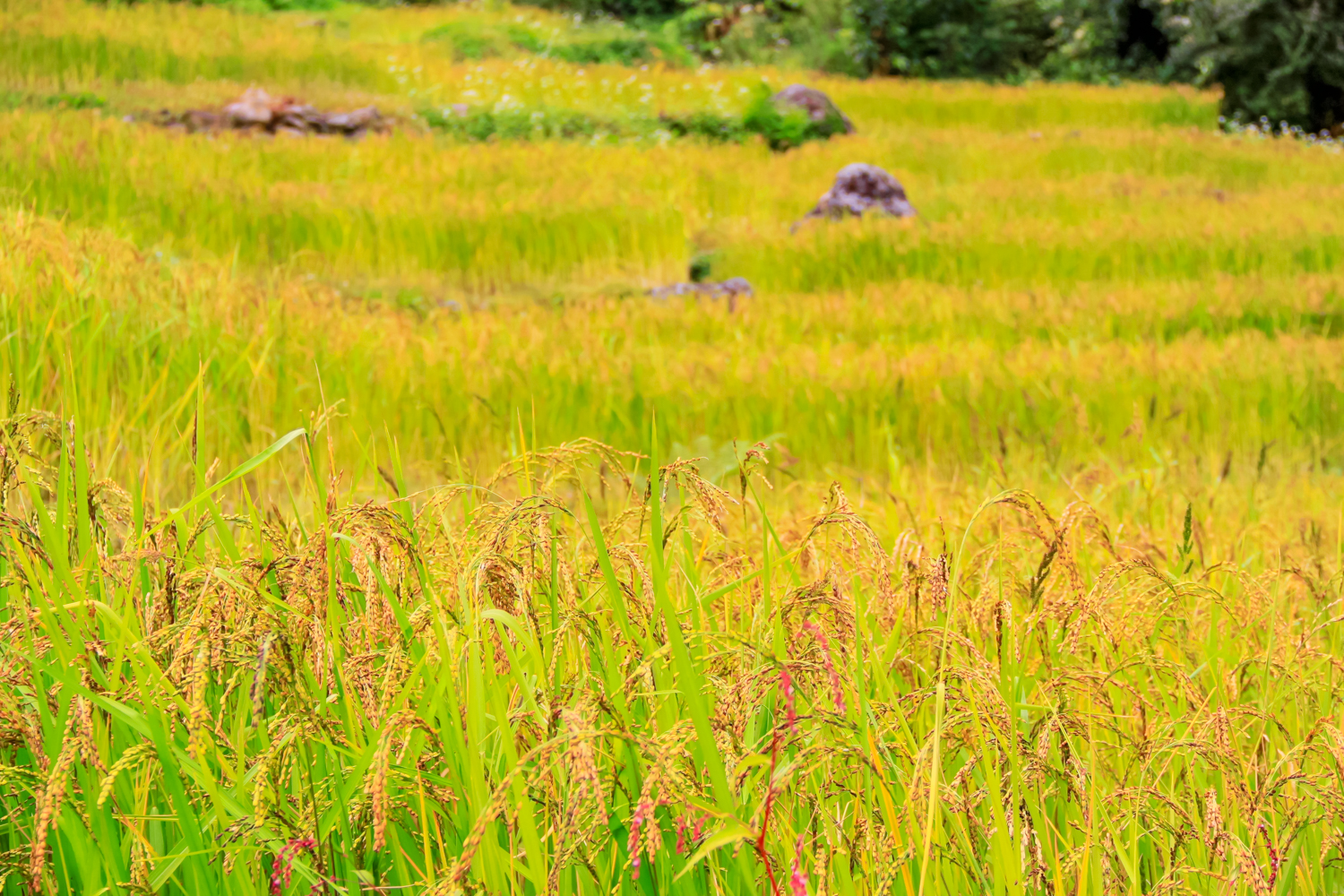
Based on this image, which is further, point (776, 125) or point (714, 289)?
point (776, 125)

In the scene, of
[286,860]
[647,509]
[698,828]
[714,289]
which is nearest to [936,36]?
[714,289]

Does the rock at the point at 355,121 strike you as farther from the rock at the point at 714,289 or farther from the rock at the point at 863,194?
the rock at the point at 714,289

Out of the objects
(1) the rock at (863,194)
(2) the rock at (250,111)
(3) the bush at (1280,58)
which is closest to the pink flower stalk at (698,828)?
(1) the rock at (863,194)

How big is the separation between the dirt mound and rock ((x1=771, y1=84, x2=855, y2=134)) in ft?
15.0

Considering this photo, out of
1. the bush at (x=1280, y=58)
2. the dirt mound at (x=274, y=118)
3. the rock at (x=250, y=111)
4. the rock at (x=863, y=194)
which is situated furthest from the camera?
the bush at (x=1280, y=58)

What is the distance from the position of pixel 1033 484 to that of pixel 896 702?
8.61 ft

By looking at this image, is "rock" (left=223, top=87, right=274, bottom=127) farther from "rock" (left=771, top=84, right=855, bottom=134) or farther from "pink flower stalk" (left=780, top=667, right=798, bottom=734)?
"pink flower stalk" (left=780, top=667, right=798, bottom=734)

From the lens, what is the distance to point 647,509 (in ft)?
4.58

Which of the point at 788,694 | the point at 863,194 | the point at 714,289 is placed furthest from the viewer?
the point at 863,194

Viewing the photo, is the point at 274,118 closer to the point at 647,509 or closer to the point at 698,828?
the point at 647,509

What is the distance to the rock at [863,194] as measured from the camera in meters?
8.43

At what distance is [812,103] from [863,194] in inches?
187

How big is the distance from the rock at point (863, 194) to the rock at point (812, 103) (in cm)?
435

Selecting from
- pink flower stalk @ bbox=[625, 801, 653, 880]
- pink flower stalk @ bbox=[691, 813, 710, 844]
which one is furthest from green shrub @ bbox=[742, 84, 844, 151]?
pink flower stalk @ bbox=[625, 801, 653, 880]
